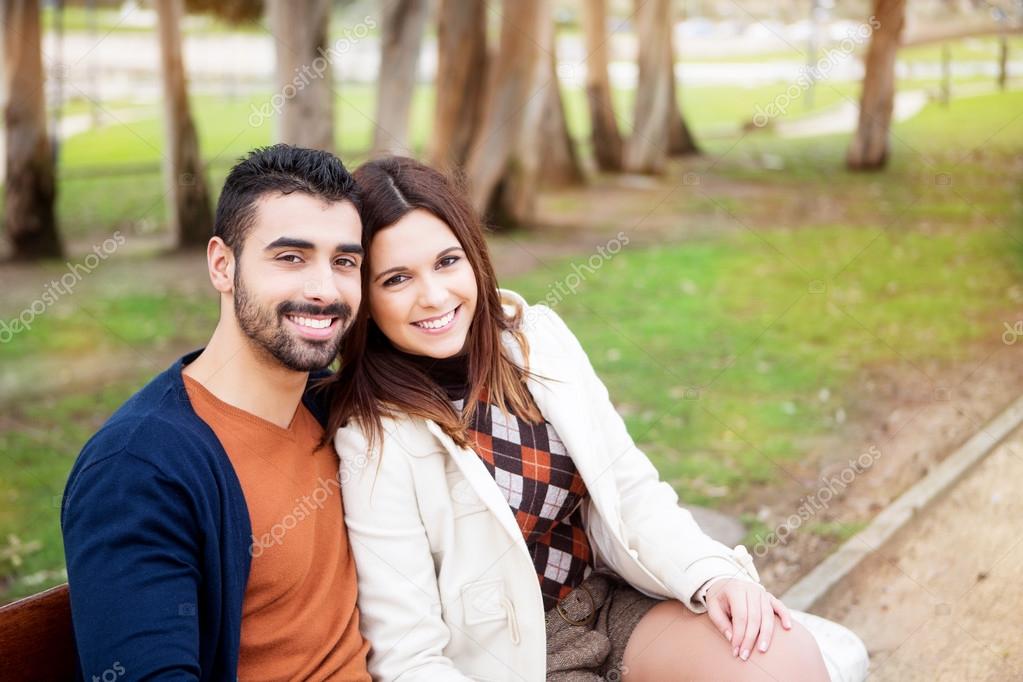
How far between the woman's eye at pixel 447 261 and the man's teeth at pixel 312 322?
367 mm

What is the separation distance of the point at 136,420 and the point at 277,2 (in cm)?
623

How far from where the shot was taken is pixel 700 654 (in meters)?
2.49

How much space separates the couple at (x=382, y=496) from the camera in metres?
2.00

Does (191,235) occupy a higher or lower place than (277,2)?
lower

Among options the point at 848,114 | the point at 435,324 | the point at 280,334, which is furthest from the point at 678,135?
the point at 280,334

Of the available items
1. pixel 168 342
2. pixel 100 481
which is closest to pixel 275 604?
pixel 100 481

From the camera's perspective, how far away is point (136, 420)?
2062mm

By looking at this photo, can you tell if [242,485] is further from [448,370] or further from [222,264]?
[448,370]

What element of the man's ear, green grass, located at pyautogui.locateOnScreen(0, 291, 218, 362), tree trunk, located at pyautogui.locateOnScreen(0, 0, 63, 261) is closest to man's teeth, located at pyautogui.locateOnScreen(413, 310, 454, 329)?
the man's ear

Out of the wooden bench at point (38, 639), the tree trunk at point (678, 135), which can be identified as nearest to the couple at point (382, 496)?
the wooden bench at point (38, 639)

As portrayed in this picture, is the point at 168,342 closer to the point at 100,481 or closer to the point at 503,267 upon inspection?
the point at 503,267

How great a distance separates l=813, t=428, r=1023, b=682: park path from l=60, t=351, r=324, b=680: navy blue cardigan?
8.37ft

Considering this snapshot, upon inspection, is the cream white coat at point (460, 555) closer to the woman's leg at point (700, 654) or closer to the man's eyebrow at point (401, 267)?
the woman's leg at point (700, 654)

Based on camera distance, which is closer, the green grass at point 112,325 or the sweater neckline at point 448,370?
the sweater neckline at point 448,370
